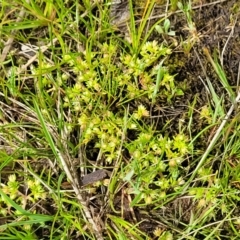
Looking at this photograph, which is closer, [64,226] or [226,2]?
[64,226]

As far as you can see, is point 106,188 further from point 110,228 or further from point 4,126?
point 4,126

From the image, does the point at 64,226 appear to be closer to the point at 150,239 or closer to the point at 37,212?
A: the point at 37,212

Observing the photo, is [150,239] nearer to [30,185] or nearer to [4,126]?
[30,185]

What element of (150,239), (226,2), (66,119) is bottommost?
(150,239)

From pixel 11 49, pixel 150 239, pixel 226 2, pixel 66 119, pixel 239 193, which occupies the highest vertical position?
pixel 226 2

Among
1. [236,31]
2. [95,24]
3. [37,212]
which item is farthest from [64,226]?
[236,31]

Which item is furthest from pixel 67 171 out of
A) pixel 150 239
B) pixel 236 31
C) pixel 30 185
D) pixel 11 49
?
Answer: pixel 236 31

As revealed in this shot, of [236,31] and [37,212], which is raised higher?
[236,31]

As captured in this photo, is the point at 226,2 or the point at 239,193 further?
the point at 226,2

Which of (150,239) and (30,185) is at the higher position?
(30,185)

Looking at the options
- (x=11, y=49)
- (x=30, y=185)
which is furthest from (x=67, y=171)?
(x=11, y=49)
